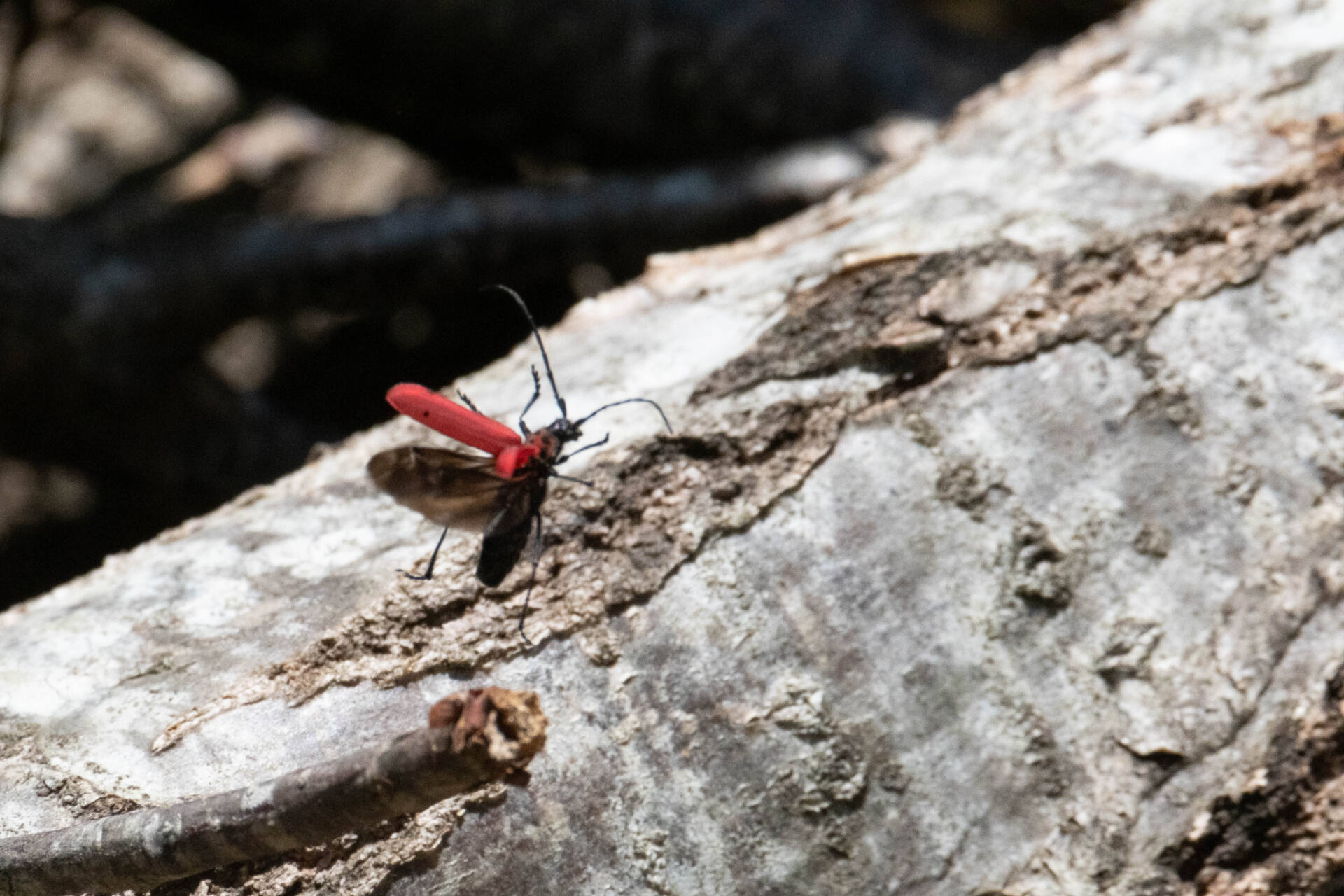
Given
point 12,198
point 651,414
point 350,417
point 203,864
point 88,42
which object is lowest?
point 350,417

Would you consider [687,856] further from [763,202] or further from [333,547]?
[763,202]

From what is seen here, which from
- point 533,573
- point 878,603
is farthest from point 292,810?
point 878,603

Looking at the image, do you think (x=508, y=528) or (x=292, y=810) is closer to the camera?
(x=292, y=810)

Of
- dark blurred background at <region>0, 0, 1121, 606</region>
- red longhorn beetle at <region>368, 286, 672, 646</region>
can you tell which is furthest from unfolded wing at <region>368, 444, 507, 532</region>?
dark blurred background at <region>0, 0, 1121, 606</region>

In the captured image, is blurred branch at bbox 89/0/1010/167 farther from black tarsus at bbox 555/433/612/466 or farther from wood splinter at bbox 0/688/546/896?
wood splinter at bbox 0/688/546/896

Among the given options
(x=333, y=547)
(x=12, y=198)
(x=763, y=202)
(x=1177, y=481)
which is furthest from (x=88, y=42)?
(x=1177, y=481)

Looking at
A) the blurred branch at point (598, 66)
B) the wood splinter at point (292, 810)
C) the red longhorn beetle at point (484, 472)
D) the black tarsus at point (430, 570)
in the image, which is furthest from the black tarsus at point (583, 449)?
the blurred branch at point (598, 66)

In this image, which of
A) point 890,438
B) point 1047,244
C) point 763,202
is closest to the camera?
point 890,438

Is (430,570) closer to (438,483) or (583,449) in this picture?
(438,483)

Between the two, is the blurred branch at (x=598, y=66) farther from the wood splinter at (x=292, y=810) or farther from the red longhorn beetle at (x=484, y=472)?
the wood splinter at (x=292, y=810)
